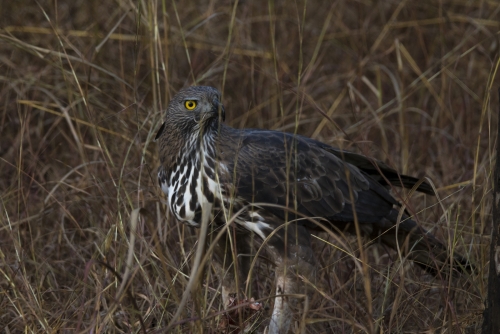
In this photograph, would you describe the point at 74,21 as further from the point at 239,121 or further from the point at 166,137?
the point at 166,137

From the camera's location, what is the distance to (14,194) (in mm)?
4230

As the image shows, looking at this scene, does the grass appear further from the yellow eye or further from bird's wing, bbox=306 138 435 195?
the yellow eye

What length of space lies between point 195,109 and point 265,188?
45 cm

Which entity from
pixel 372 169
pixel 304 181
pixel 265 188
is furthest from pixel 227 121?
pixel 265 188

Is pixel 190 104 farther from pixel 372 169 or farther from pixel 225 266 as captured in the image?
pixel 372 169

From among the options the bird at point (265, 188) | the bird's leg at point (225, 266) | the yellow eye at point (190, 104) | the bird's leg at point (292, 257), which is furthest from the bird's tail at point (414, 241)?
the yellow eye at point (190, 104)

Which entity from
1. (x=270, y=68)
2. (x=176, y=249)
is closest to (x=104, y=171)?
(x=176, y=249)

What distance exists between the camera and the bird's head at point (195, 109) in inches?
131

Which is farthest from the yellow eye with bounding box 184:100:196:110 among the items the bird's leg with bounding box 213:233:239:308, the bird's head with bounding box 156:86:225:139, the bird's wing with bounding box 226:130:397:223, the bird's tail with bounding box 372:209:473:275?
the bird's tail with bounding box 372:209:473:275

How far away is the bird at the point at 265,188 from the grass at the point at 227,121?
119 millimetres

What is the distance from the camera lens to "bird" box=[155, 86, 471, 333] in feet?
10.8

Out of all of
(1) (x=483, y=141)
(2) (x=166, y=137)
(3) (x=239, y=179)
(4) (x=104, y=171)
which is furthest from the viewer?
(1) (x=483, y=141)

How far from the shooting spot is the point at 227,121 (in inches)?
211

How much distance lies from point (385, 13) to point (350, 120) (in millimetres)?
1260
